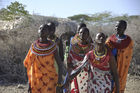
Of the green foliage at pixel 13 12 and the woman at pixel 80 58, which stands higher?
the green foliage at pixel 13 12

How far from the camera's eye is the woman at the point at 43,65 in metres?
2.46

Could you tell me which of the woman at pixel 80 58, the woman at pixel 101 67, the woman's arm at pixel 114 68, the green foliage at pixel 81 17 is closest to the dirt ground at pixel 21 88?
the woman at pixel 80 58

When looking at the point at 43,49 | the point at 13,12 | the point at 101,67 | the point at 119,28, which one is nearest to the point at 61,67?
the point at 43,49

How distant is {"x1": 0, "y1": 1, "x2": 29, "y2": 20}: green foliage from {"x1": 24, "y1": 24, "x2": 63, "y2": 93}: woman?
8.42 metres

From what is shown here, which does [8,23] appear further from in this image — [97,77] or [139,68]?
[97,77]

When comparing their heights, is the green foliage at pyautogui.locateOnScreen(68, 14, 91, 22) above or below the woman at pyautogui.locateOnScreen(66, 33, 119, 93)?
above

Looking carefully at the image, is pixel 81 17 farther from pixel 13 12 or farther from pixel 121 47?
pixel 121 47

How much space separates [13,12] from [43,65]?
929 cm

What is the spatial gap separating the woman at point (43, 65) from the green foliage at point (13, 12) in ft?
27.6

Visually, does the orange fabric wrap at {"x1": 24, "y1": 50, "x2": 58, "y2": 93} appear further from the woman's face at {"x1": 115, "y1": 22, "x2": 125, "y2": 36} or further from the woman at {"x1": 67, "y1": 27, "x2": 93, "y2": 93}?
the woman's face at {"x1": 115, "y1": 22, "x2": 125, "y2": 36}

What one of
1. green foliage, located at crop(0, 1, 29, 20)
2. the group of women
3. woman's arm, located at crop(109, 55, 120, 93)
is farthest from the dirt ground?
green foliage, located at crop(0, 1, 29, 20)

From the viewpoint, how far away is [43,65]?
8.14ft

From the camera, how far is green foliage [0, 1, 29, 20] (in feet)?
33.7

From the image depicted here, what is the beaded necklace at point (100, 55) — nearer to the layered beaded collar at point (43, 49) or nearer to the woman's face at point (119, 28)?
the layered beaded collar at point (43, 49)
